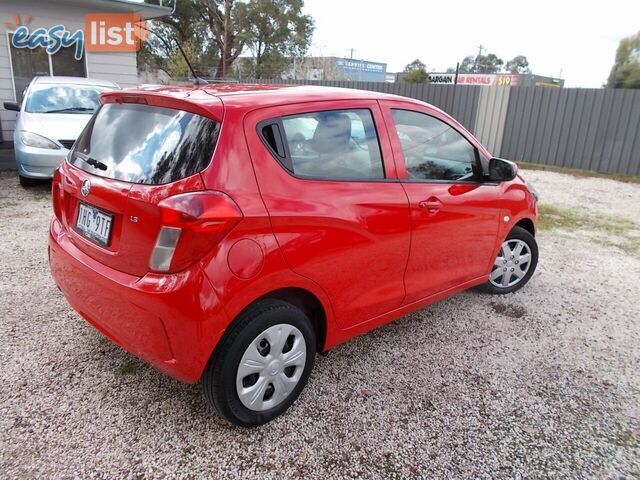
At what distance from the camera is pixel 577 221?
708 centimetres

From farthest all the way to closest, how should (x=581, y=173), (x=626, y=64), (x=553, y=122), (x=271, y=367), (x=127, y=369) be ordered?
(x=626, y=64), (x=553, y=122), (x=581, y=173), (x=127, y=369), (x=271, y=367)

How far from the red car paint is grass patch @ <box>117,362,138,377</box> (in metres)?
0.46

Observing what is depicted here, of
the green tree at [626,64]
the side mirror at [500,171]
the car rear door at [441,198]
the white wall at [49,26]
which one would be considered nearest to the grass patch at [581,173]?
the side mirror at [500,171]

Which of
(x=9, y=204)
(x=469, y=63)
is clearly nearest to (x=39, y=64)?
(x=9, y=204)

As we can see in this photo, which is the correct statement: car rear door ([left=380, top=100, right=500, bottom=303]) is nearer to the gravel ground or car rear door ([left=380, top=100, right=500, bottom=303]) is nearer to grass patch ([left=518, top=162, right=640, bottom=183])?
the gravel ground

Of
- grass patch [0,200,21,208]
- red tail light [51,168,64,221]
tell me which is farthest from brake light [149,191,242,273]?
grass patch [0,200,21,208]

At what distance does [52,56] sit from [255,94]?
35.1ft

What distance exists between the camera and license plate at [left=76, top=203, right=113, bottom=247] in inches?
91.6

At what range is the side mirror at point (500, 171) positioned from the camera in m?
3.54

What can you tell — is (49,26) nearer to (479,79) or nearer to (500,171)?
(500,171)

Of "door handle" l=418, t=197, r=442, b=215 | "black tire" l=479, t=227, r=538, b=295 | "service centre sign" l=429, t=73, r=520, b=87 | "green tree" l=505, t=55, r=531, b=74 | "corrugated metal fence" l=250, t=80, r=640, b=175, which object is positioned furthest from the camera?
"green tree" l=505, t=55, r=531, b=74

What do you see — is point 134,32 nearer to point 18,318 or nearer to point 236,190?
point 18,318

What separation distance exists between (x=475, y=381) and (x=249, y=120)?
210cm

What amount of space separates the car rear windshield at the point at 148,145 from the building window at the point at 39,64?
9682 millimetres
